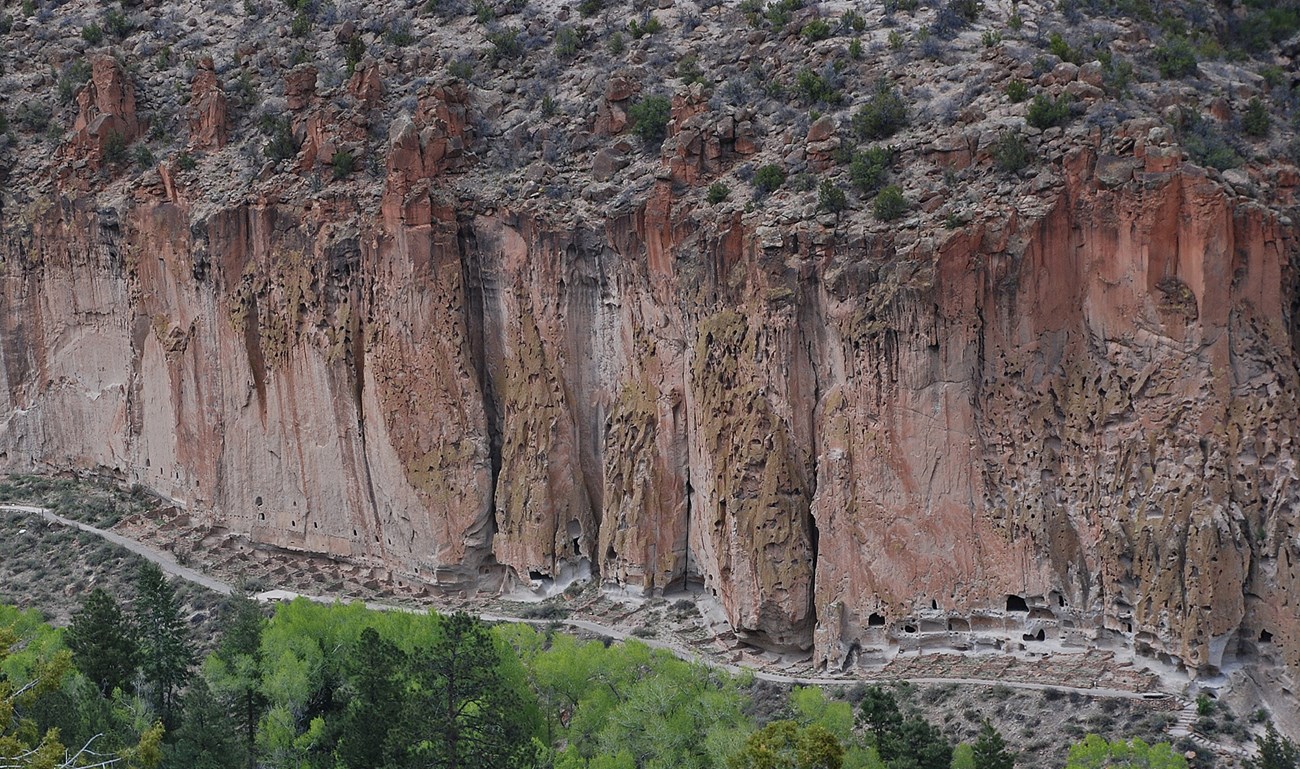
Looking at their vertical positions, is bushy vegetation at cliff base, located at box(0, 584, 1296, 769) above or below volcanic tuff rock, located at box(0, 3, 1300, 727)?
below

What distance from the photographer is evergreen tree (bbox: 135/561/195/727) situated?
5069 cm

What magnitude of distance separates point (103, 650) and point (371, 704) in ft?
29.3

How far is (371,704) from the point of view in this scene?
1826 inches

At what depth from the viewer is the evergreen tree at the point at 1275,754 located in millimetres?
40656

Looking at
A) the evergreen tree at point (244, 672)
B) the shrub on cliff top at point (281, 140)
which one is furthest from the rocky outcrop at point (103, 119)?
the evergreen tree at point (244, 672)

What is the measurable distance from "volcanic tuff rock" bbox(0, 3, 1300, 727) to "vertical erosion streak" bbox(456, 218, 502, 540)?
11 centimetres

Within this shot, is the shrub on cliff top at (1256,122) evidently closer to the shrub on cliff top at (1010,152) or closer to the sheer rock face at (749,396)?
the sheer rock face at (749,396)

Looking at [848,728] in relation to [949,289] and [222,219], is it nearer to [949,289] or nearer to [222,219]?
[949,289]

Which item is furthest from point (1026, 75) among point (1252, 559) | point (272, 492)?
point (272, 492)

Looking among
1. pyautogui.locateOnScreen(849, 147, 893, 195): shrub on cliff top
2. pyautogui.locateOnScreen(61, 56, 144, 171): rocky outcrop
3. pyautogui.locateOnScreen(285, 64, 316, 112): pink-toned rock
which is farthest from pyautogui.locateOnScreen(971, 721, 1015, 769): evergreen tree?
pyautogui.locateOnScreen(61, 56, 144, 171): rocky outcrop

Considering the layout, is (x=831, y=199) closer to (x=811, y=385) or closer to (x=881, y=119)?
(x=881, y=119)

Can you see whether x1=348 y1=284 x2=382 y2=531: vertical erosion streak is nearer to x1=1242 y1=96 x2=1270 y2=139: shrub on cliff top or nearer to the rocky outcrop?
the rocky outcrop

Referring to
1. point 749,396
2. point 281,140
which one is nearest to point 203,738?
point 749,396

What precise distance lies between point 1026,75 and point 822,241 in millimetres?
7620
